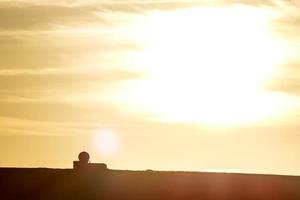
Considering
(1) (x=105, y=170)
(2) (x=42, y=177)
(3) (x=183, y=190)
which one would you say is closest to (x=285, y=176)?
(3) (x=183, y=190)

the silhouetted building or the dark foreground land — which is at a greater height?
the silhouetted building

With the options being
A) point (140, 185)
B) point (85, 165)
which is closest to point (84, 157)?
point (85, 165)

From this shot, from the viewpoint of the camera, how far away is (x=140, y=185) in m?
66.1

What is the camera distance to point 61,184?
218 ft

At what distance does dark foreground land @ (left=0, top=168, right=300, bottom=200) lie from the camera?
2534 inches

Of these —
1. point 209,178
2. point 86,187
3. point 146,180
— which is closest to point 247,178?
point 209,178

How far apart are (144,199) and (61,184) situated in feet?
21.8

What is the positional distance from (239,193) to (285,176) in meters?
6.46

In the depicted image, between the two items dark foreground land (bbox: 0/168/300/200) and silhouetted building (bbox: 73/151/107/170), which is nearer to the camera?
dark foreground land (bbox: 0/168/300/200)

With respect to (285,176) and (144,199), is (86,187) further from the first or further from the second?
(285,176)

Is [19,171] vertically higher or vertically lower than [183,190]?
higher

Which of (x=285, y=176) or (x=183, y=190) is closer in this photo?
(x=183, y=190)

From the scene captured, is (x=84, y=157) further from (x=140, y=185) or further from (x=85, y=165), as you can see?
(x=140, y=185)

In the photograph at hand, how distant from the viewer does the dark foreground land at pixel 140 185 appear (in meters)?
64.4
